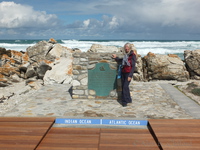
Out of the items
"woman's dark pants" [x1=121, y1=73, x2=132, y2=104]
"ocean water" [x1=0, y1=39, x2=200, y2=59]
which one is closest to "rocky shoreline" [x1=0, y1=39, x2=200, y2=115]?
"woman's dark pants" [x1=121, y1=73, x2=132, y2=104]

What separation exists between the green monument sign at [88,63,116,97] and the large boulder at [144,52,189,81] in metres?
7.75

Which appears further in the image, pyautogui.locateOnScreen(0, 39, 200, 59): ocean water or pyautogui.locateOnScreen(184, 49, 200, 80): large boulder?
pyautogui.locateOnScreen(0, 39, 200, 59): ocean water

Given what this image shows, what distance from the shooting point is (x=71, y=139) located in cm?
404

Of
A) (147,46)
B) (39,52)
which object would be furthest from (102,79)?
(147,46)

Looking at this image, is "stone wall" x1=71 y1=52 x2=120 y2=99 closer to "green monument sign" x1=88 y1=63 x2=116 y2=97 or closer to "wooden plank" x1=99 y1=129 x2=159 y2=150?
"green monument sign" x1=88 y1=63 x2=116 y2=97

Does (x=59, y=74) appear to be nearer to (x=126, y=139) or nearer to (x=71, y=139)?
(x=71, y=139)

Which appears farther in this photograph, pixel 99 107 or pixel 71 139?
pixel 99 107

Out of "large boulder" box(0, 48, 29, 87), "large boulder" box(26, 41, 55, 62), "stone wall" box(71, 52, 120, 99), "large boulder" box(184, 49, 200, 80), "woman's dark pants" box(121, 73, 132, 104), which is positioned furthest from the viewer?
"large boulder" box(26, 41, 55, 62)

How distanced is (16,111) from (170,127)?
399 cm

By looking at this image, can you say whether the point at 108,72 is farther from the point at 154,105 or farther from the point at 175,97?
the point at 175,97

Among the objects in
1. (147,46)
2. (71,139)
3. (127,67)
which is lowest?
(71,139)

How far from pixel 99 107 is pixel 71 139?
2.22 metres

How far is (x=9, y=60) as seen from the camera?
14.6 meters

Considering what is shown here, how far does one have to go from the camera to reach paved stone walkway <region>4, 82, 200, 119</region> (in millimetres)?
5546
